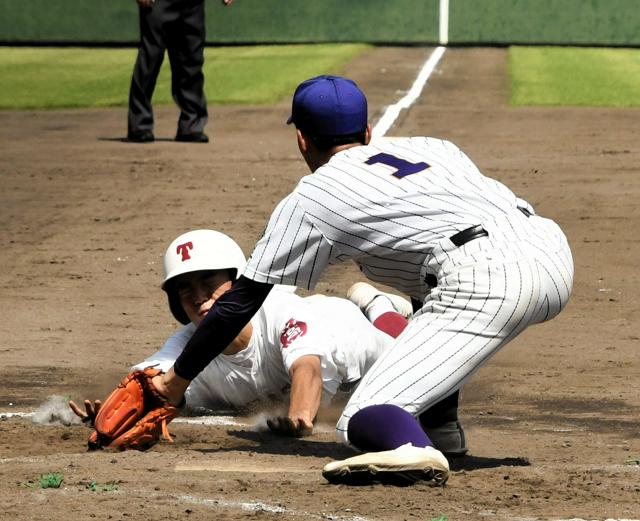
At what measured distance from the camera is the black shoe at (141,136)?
14.1 metres

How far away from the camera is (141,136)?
46.3ft

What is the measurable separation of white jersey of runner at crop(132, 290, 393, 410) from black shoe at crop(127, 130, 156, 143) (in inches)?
332

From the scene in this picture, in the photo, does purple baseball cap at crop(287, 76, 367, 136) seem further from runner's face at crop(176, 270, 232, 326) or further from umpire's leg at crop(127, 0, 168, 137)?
umpire's leg at crop(127, 0, 168, 137)

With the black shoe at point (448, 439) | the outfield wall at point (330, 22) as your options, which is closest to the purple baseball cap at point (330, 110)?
the black shoe at point (448, 439)

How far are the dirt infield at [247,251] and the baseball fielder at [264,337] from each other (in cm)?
18

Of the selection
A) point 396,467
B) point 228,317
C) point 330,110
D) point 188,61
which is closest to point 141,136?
point 188,61

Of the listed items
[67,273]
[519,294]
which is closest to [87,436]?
[519,294]

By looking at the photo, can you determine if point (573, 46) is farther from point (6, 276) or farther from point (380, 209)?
point (380, 209)

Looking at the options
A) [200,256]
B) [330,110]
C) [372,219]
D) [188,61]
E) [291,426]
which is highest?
[330,110]

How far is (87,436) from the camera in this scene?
18.0ft

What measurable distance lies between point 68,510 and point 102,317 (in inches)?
152

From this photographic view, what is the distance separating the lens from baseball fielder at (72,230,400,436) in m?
5.49

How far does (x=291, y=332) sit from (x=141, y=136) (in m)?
8.93

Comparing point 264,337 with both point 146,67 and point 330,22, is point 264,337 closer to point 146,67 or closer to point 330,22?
point 146,67
